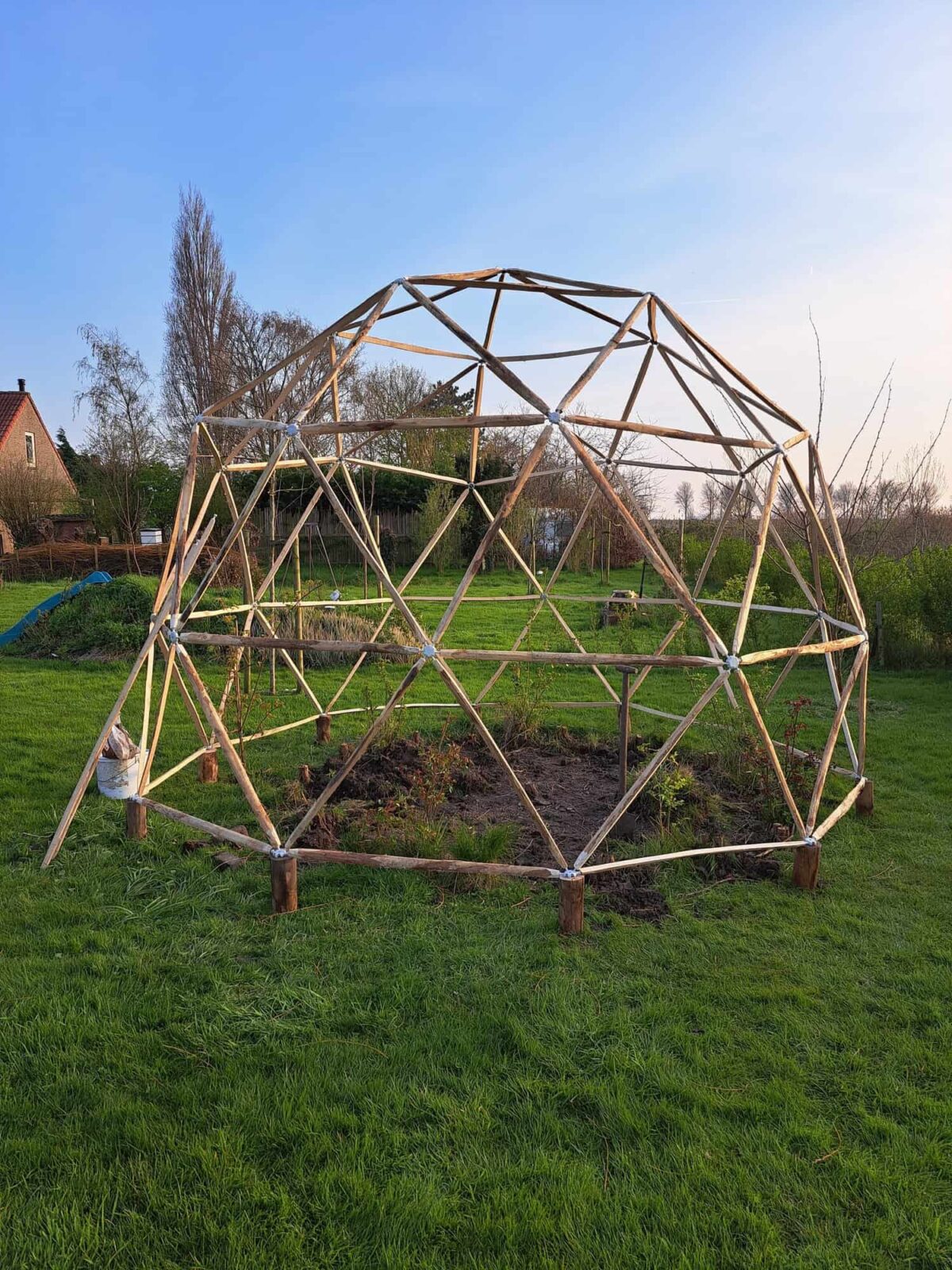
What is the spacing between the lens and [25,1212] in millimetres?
2342

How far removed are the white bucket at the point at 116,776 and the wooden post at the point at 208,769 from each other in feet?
1.51

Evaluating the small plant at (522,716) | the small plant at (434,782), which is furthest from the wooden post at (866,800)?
the small plant at (434,782)

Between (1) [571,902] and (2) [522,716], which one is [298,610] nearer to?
(2) [522,716]

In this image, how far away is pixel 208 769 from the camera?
6031mm

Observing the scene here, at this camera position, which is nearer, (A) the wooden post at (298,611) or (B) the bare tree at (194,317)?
(A) the wooden post at (298,611)

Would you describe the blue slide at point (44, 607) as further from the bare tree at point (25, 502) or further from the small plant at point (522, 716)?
the bare tree at point (25, 502)

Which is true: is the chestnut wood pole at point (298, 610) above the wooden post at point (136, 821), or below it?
above

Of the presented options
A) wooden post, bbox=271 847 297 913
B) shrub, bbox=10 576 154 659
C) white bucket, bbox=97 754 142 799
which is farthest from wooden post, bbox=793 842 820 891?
shrub, bbox=10 576 154 659

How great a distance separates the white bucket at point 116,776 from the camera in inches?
224

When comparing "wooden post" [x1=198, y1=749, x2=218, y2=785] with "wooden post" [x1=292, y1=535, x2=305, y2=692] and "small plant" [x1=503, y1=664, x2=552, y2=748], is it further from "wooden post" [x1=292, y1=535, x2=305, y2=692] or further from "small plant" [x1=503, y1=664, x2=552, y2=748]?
"small plant" [x1=503, y1=664, x2=552, y2=748]

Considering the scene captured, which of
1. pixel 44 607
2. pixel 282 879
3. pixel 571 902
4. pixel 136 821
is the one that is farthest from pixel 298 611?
pixel 44 607

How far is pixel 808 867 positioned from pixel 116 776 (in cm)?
449

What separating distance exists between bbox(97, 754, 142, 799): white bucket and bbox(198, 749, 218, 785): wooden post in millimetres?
461

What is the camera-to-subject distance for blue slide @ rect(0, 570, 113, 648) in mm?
11031
